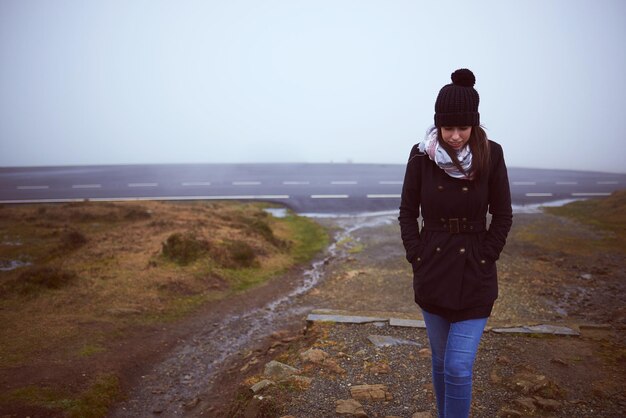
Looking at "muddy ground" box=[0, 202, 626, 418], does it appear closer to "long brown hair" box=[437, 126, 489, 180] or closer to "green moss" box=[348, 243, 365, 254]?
"green moss" box=[348, 243, 365, 254]

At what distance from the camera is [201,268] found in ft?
24.7

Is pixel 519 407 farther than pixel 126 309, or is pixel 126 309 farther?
pixel 126 309

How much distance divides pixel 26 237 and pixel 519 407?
1062 cm

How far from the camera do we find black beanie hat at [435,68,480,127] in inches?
98.7

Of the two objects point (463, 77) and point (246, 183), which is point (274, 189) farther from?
point (463, 77)

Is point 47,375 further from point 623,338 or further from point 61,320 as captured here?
point 623,338

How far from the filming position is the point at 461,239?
2.57 meters

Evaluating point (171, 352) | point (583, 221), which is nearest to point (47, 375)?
point (171, 352)

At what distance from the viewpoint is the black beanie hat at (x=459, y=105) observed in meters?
2.51

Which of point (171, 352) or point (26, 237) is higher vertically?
point (26, 237)

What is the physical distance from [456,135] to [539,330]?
3362 millimetres

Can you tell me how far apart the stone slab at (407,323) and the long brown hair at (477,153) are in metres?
2.91

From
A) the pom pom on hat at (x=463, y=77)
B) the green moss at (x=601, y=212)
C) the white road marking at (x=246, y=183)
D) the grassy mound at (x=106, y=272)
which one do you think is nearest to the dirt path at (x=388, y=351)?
the grassy mound at (x=106, y=272)

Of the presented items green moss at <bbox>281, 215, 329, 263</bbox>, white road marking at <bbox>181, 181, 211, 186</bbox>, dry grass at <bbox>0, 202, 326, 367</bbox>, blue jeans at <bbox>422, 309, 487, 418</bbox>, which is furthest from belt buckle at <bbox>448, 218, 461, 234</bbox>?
white road marking at <bbox>181, 181, 211, 186</bbox>
